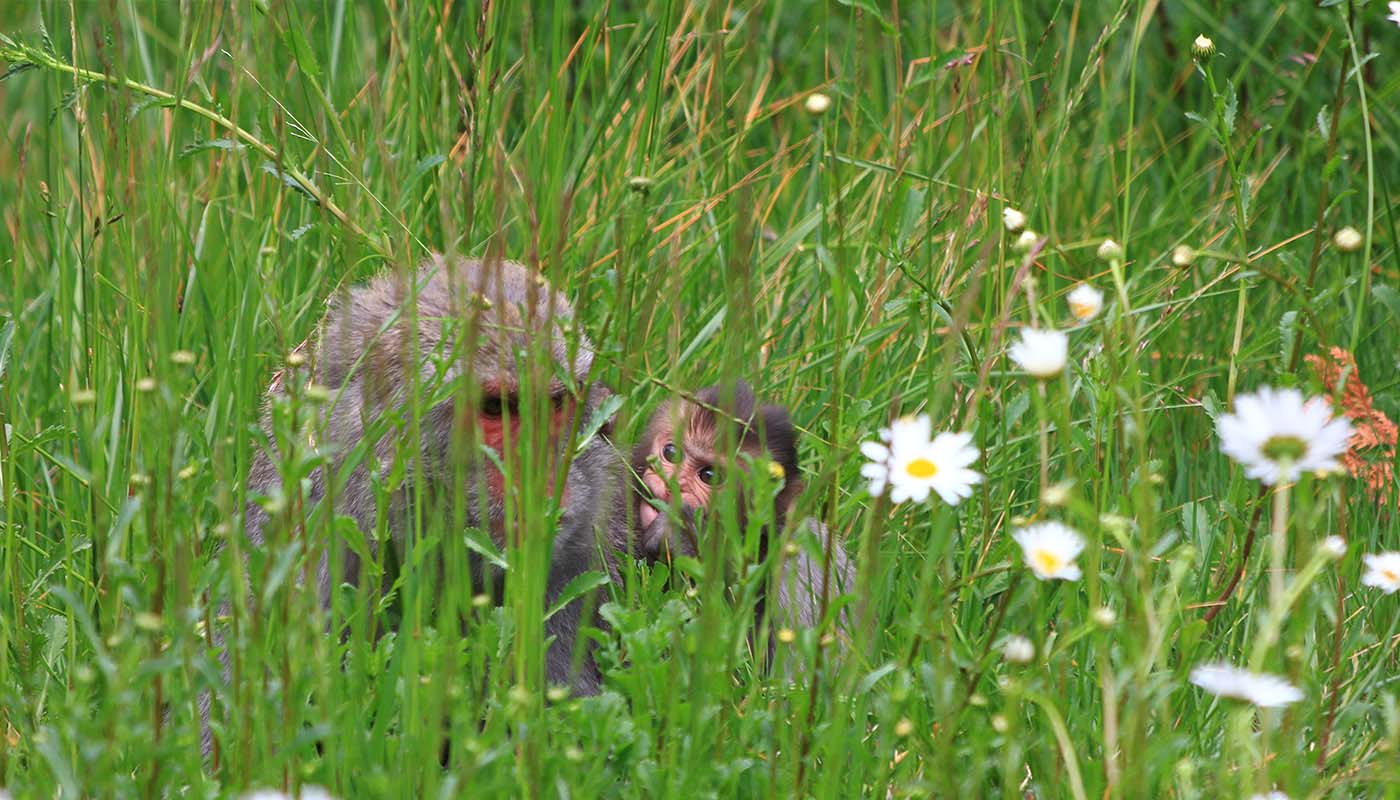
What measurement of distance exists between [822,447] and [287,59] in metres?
2.54

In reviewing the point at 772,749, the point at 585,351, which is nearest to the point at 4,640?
the point at 772,749

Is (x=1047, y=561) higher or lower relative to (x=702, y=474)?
lower

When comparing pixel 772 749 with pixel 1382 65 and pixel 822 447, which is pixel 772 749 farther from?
pixel 1382 65

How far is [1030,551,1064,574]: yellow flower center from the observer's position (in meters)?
2.11

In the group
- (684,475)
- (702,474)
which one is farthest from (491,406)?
(702,474)

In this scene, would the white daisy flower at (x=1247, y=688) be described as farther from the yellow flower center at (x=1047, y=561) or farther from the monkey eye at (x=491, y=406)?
the monkey eye at (x=491, y=406)

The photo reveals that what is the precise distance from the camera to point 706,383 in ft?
14.6

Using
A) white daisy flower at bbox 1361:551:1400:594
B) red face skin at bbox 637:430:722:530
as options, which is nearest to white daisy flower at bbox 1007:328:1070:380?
white daisy flower at bbox 1361:551:1400:594

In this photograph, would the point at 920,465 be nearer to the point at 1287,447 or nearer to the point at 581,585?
the point at 1287,447

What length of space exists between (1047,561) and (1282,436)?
36 cm

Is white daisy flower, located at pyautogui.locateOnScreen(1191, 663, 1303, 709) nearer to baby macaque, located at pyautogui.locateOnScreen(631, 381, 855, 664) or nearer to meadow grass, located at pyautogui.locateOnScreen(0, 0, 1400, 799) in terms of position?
meadow grass, located at pyautogui.locateOnScreen(0, 0, 1400, 799)

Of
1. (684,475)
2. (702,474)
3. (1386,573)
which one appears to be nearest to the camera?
(1386,573)

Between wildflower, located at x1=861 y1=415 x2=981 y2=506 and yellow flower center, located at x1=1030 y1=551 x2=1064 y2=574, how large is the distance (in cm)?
13

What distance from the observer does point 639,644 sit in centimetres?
244
